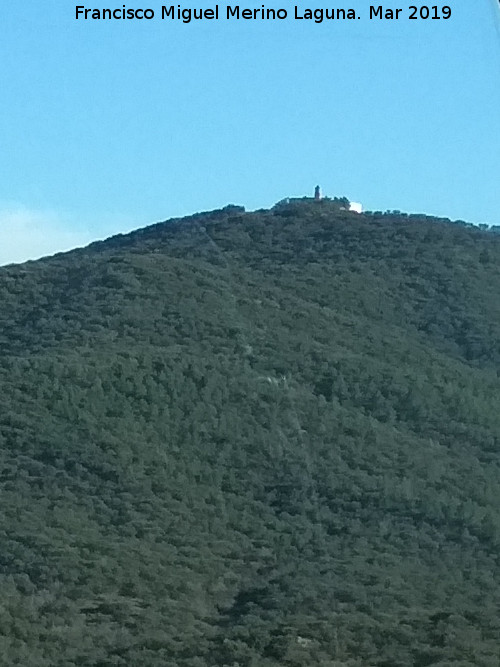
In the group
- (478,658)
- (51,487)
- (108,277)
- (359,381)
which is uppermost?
(108,277)

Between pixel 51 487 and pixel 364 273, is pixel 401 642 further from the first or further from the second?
pixel 364 273

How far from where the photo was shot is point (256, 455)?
71.9ft

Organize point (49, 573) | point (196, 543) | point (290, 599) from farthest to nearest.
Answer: point (196, 543), point (49, 573), point (290, 599)

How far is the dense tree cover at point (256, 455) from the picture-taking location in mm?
16742

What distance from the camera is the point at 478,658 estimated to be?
14.3m

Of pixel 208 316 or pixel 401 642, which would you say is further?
pixel 208 316

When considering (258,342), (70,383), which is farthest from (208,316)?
(70,383)

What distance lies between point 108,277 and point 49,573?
11.6 meters

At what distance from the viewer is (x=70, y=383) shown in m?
25.0

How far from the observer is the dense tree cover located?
1674cm

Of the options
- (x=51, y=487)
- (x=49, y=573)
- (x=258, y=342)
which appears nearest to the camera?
(x=49, y=573)

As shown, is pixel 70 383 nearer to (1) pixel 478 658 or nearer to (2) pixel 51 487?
(2) pixel 51 487

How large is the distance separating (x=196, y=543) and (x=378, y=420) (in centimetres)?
415

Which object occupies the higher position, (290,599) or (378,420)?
(378,420)
